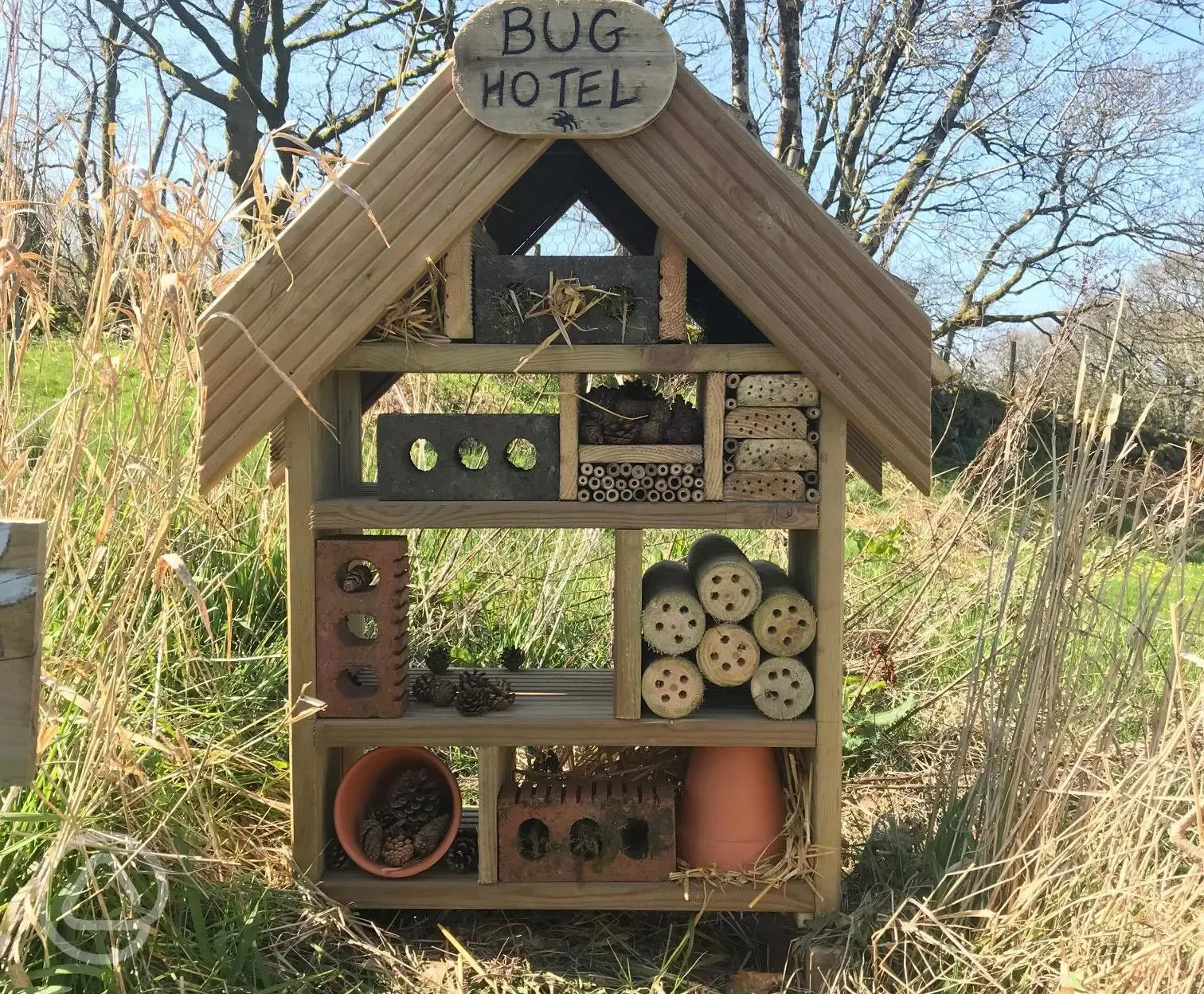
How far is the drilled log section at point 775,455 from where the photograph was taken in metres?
2.30

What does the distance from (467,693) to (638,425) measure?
76 centimetres

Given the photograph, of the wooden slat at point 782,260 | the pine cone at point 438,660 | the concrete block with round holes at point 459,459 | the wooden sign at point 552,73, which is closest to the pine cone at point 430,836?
the pine cone at point 438,660

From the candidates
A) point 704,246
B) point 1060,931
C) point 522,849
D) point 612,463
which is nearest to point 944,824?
point 1060,931

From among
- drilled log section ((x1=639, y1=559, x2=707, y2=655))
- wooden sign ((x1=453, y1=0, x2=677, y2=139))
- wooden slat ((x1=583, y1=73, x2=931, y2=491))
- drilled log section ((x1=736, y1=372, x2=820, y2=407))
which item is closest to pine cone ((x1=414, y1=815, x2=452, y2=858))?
drilled log section ((x1=639, y1=559, x2=707, y2=655))

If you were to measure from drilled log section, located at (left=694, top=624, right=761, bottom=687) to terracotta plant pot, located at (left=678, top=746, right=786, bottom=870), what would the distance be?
0.66ft

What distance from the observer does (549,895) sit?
95.3 inches

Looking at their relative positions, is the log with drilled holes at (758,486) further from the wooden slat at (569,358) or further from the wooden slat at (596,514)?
the wooden slat at (569,358)

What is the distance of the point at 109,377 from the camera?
5.65 ft

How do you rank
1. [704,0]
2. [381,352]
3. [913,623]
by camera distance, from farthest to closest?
[704,0], [913,623], [381,352]

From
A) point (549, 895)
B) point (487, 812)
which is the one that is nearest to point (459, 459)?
point (487, 812)

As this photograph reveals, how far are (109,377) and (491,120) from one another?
0.94 metres

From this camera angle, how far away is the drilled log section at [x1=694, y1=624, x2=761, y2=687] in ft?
7.78

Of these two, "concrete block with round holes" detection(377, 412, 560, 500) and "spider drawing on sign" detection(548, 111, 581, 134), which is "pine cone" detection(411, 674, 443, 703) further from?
"spider drawing on sign" detection(548, 111, 581, 134)

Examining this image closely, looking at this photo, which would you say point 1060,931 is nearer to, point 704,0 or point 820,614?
point 820,614
